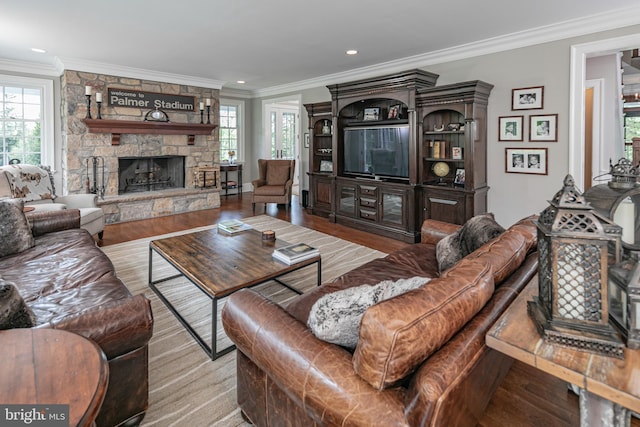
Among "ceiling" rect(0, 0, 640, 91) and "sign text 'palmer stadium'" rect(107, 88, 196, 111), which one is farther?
"sign text 'palmer stadium'" rect(107, 88, 196, 111)

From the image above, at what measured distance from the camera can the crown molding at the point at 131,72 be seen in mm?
5281

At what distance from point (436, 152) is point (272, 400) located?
162 inches

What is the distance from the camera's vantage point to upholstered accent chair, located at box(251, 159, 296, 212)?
663 centimetres

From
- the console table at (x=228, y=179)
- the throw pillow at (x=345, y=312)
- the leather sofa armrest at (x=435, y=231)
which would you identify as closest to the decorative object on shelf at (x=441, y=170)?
the leather sofa armrest at (x=435, y=231)

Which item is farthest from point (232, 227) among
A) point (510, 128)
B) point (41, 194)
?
point (510, 128)

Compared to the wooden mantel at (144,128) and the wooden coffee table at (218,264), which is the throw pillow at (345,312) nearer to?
the wooden coffee table at (218,264)

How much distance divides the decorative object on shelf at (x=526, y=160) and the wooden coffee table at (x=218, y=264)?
2929 millimetres

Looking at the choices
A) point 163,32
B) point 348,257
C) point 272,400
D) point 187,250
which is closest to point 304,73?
point 163,32

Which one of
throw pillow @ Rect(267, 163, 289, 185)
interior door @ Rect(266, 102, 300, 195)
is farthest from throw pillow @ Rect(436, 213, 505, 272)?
interior door @ Rect(266, 102, 300, 195)

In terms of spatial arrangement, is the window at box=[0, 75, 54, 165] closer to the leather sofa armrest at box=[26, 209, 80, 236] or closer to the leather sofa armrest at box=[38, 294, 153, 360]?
the leather sofa armrest at box=[26, 209, 80, 236]

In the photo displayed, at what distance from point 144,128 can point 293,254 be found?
4805 millimetres

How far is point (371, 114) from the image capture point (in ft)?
18.1

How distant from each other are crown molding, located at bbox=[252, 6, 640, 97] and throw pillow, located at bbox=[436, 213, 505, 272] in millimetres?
2819

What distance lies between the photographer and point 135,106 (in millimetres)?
6023
